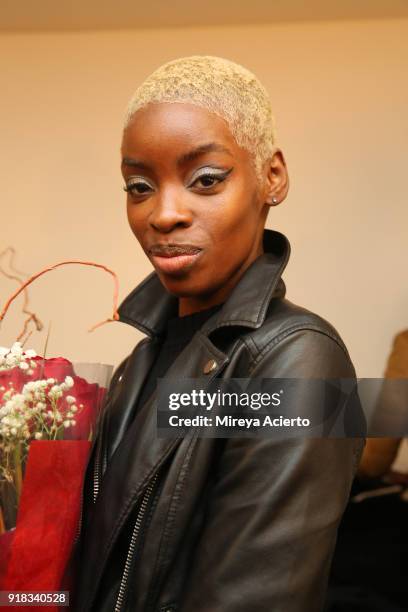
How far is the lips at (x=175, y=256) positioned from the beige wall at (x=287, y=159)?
0.47m

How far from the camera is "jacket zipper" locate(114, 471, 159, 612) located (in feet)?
2.75

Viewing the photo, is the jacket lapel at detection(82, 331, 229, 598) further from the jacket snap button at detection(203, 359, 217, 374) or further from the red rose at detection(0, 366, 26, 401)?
the red rose at detection(0, 366, 26, 401)

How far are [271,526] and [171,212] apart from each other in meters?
0.41

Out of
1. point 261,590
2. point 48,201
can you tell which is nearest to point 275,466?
point 261,590

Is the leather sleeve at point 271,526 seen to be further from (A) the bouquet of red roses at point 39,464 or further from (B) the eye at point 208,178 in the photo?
(B) the eye at point 208,178

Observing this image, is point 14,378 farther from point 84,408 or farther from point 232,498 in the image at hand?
point 232,498

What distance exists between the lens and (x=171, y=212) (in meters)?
0.90

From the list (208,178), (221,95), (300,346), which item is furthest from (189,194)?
(300,346)

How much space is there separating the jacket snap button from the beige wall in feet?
1.60

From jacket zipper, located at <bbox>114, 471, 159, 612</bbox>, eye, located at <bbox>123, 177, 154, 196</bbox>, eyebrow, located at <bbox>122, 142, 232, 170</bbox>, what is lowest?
jacket zipper, located at <bbox>114, 471, 159, 612</bbox>

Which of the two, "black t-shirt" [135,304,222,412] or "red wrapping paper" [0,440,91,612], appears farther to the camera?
"black t-shirt" [135,304,222,412]

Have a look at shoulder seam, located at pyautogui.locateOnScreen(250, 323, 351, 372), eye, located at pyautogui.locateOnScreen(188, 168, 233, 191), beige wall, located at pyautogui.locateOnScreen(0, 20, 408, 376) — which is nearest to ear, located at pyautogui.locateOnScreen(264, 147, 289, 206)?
eye, located at pyautogui.locateOnScreen(188, 168, 233, 191)

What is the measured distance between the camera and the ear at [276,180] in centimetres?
100

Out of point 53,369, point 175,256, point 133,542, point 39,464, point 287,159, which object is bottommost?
point 133,542
